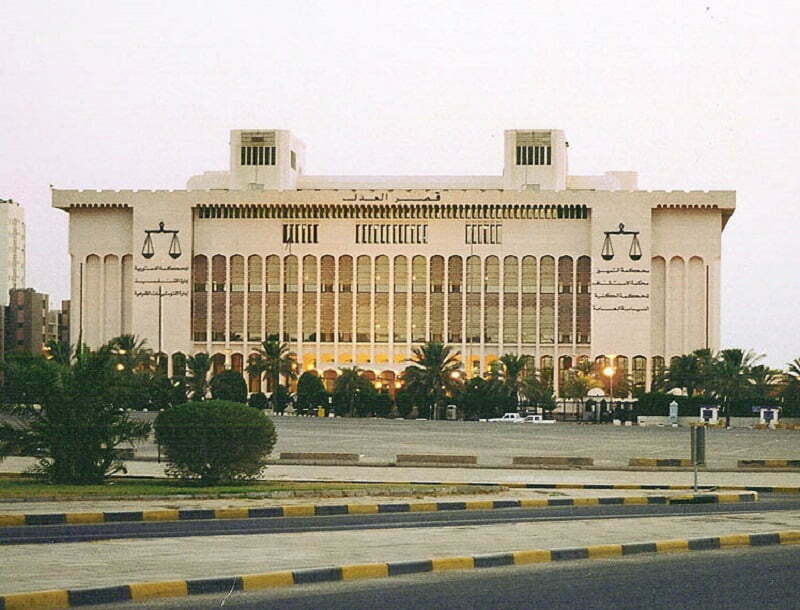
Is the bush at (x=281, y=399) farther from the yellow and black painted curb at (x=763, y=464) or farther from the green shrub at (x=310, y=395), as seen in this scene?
the yellow and black painted curb at (x=763, y=464)

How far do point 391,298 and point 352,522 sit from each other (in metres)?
114

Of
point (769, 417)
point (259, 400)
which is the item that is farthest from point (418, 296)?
point (769, 417)

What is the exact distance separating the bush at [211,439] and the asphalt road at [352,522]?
5.38 m

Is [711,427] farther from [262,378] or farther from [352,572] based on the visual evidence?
[352,572]

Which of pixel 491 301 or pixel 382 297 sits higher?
pixel 382 297

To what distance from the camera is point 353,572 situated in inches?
551

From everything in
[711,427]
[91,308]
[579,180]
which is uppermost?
[579,180]

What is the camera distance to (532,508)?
2373 cm

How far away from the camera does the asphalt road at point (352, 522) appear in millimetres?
17688

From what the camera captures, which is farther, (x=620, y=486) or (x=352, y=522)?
(x=620, y=486)

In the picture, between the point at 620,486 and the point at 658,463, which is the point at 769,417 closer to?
the point at 658,463

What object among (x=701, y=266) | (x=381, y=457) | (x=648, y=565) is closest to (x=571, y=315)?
(x=701, y=266)

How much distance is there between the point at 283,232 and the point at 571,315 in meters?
29.4

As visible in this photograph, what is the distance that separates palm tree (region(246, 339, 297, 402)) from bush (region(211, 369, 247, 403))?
1520 mm
